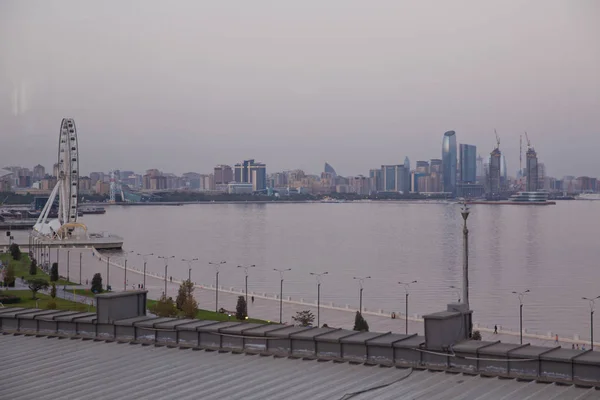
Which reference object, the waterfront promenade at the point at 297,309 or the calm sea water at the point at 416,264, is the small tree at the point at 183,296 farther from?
the calm sea water at the point at 416,264

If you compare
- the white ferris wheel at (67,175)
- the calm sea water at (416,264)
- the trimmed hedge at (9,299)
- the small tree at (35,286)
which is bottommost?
the calm sea water at (416,264)

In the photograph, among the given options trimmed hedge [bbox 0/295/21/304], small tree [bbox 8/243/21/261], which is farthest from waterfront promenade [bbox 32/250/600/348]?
small tree [bbox 8/243/21/261]

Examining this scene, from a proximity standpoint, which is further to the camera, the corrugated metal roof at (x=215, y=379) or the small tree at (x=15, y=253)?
the small tree at (x=15, y=253)

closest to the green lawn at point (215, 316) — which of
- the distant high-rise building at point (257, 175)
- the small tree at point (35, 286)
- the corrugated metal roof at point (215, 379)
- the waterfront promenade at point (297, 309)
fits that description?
the waterfront promenade at point (297, 309)

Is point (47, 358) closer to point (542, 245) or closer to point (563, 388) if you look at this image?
point (563, 388)

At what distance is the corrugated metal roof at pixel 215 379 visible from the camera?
3645 mm

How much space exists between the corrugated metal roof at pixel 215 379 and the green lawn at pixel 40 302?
10461 millimetres

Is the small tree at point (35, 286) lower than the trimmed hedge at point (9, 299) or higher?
higher

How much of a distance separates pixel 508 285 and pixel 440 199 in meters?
120

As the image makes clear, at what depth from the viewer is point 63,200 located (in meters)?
40.1

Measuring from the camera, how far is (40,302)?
52.5 ft

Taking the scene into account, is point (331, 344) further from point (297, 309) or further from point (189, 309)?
point (297, 309)

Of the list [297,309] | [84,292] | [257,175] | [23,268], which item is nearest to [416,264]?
[297,309]

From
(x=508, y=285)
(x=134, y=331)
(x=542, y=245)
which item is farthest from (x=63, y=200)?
(x=134, y=331)
